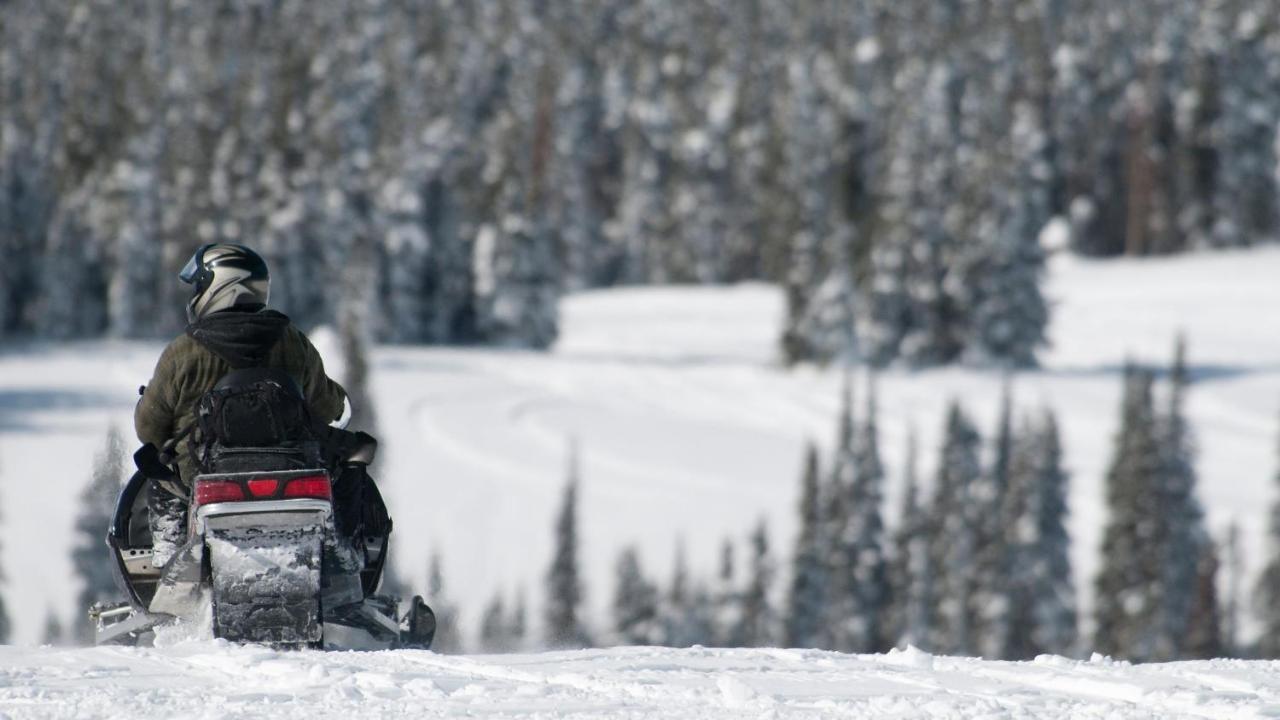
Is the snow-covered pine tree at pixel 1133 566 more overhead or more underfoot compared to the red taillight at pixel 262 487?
more underfoot

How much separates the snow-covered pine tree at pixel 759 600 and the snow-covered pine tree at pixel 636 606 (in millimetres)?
4528

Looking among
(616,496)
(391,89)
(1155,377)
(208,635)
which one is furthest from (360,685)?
(391,89)

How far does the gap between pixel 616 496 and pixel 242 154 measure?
3755 centimetres

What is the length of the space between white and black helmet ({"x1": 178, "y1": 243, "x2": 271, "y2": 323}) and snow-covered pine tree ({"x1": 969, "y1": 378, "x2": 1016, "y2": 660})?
199 ft

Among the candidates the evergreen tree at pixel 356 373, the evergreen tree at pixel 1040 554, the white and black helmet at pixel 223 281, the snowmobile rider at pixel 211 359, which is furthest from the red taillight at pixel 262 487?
the evergreen tree at pixel 1040 554

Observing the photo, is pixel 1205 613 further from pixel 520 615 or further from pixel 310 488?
pixel 310 488

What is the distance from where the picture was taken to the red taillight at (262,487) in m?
7.21

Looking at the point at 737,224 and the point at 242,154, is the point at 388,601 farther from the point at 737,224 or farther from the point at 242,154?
the point at 737,224

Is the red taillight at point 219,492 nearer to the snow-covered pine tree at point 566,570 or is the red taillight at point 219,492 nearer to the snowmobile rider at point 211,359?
the snowmobile rider at point 211,359

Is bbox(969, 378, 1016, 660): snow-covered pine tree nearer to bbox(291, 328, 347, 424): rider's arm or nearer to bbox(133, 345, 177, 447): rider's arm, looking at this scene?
bbox(291, 328, 347, 424): rider's arm

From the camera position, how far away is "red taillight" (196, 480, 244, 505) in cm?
720

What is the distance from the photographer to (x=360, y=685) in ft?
20.9

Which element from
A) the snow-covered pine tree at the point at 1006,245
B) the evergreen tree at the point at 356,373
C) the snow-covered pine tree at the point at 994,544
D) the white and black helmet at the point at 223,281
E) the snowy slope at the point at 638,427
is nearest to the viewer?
the white and black helmet at the point at 223,281

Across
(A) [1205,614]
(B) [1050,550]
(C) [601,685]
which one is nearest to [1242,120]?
(B) [1050,550]
